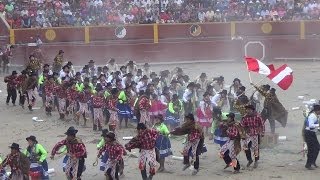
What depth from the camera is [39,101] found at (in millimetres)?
23578

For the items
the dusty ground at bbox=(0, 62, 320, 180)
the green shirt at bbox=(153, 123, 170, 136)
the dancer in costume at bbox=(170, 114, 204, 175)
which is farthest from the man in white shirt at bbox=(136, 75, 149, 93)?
the dancer in costume at bbox=(170, 114, 204, 175)

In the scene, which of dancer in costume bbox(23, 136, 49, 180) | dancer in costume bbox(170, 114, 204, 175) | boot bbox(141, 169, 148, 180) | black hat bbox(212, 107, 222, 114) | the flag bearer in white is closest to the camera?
dancer in costume bbox(23, 136, 49, 180)

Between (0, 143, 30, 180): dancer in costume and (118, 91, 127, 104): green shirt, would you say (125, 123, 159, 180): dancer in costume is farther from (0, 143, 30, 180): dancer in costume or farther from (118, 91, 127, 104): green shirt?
(118, 91, 127, 104): green shirt

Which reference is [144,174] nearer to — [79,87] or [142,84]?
[79,87]

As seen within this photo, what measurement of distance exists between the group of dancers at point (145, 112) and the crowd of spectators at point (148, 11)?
851 centimetres

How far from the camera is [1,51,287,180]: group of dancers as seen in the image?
13031 millimetres

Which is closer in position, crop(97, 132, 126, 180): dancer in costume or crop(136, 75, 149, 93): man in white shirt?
crop(97, 132, 126, 180): dancer in costume

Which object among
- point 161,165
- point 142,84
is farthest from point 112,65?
point 161,165

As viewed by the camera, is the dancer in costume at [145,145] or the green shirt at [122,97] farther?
the green shirt at [122,97]

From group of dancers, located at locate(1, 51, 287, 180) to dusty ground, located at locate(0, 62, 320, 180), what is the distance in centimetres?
32

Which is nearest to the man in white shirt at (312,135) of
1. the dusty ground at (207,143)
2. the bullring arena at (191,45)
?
the dusty ground at (207,143)

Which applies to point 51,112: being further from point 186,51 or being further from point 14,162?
point 186,51

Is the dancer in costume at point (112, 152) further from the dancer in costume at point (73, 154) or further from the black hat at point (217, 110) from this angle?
the black hat at point (217, 110)

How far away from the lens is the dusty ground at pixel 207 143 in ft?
46.6
